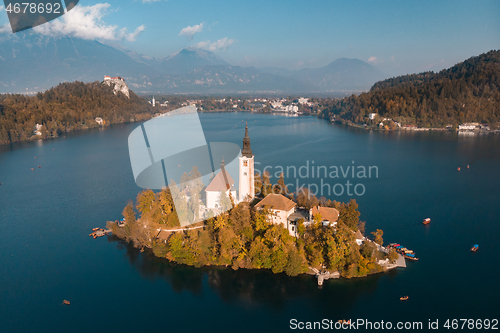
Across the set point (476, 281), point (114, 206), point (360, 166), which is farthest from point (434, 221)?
point (114, 206)

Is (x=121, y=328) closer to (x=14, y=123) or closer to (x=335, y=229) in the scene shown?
(x=335, y=229)

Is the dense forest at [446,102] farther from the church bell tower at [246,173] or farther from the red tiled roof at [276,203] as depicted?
the red tiled roof at [276,203]

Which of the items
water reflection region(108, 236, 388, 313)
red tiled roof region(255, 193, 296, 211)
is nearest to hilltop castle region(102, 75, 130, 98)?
water reflection region(108, 236, 388, 313)

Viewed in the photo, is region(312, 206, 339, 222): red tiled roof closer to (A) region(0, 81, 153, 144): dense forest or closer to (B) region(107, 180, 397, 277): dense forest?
(B) region(107, 180, 397, 277): dense forest

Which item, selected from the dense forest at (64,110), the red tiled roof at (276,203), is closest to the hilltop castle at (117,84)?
the dense forest at (64,110)

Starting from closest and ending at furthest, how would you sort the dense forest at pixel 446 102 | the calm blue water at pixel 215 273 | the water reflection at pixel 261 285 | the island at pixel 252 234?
the calm blue water at pixel 215 273, the water reflection at pixel 261 285, the island at pixel 252 234, the dense forest at pixel 446 102

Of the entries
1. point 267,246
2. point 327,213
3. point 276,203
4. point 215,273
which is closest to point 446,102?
point 327,213

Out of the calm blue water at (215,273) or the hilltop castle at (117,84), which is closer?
the calm blue water at (215,273)
